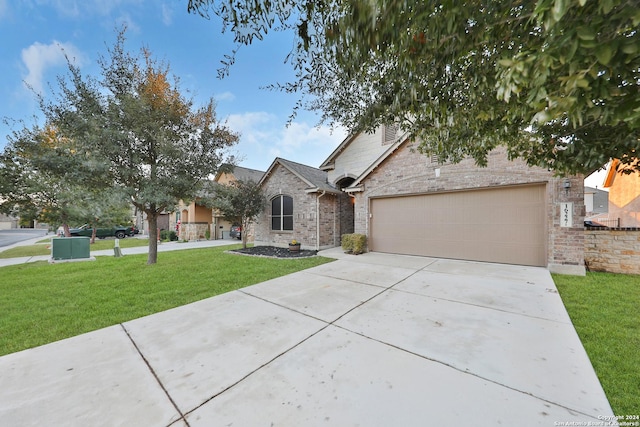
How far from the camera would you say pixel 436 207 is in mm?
8781

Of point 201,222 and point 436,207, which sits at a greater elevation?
point 436,207

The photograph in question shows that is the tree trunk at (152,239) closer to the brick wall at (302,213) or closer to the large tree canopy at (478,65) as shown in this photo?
the brick wall at (302,213)

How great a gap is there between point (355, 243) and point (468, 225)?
418cm

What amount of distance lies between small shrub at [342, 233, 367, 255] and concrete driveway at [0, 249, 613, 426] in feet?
18.0

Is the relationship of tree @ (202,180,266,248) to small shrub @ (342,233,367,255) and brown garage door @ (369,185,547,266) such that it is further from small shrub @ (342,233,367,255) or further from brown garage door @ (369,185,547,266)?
brown garage door @ (369,185,547,266)

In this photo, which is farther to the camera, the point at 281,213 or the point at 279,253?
the point at 281,213

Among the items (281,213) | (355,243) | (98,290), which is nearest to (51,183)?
(98,290)

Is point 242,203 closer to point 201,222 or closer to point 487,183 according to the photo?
point 201,222

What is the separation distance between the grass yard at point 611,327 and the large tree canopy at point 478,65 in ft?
7.61

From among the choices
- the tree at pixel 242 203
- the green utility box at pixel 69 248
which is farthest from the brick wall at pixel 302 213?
the green utility box at pixel 69 248

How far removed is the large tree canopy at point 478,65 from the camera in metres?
1.42

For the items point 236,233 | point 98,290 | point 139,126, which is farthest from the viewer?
point 236,233

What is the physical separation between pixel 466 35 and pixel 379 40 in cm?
88

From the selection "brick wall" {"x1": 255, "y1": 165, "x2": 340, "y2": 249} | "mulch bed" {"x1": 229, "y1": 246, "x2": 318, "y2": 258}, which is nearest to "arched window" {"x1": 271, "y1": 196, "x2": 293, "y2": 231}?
"brick wall" {"x1": 255, "y1": 165, "x2": 340, "y2": 249}
